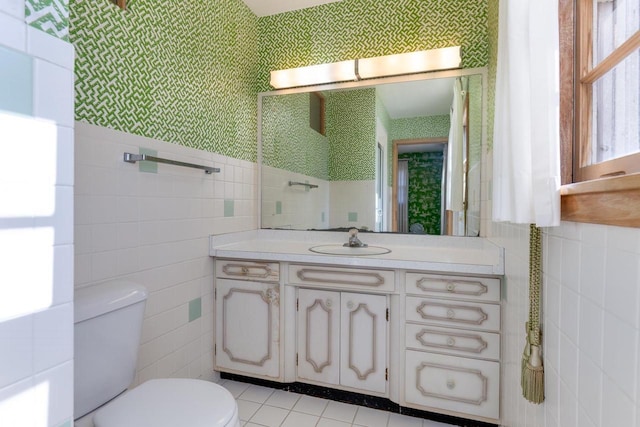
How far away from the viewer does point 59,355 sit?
0.58 meters

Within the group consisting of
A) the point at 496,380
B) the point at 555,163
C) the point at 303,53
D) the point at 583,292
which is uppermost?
the point at 303,53

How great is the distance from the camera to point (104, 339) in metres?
1.17

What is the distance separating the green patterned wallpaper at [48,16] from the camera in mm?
547

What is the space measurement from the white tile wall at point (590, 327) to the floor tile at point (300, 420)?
3.41 ft

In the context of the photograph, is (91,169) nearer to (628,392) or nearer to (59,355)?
(59,355)

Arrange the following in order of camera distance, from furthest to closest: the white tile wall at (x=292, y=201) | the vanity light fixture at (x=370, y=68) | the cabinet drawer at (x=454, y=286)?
the white tile wall at (x=292, y=201), the vanity light fixture at (x=370, y=68), the cabinet drawer at (x=454, y=286)

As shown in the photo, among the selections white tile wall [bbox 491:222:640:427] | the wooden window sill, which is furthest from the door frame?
the wooden window sill

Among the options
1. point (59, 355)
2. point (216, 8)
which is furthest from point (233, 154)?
point (59, 355)

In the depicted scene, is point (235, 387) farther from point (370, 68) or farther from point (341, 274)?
point (370, 68)

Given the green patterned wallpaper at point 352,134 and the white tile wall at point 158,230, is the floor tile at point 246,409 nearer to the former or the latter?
the white tile wall at point 158,230

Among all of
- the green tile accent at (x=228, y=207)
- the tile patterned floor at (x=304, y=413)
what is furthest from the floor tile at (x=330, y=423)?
the green tile accent at (x=228, y=207)

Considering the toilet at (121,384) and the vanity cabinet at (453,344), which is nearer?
the toilet at (121,384)

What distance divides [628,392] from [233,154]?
84.3 inches

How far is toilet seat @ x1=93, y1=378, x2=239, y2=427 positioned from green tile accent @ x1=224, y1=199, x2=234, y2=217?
1134 mm
